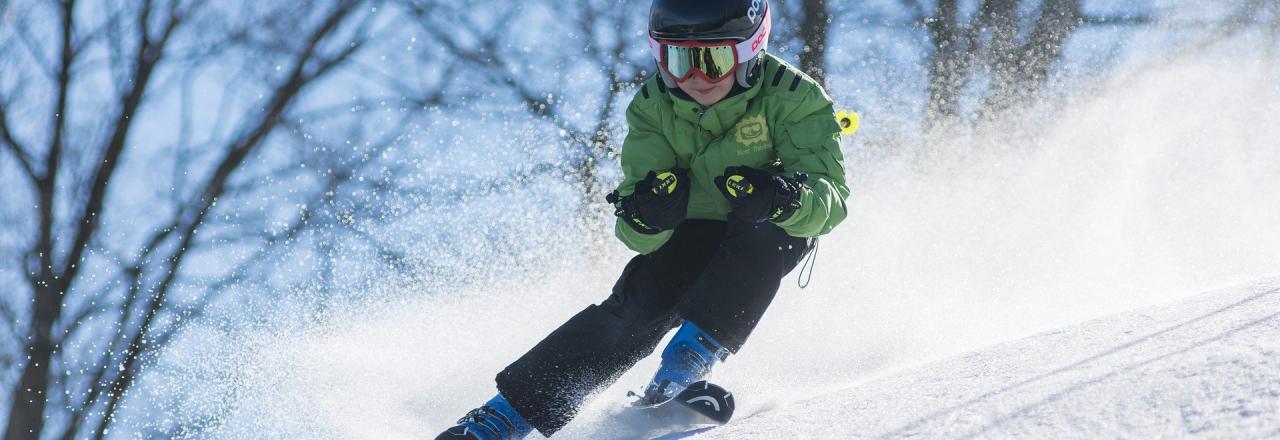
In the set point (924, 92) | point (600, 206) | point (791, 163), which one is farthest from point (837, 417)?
point (924, 92)

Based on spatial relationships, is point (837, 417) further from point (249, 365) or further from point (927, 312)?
point (249, 365)

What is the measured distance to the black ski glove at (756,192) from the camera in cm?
239

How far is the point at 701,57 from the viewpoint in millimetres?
2643

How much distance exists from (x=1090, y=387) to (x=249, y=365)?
5555 mm

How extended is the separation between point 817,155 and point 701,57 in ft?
1.34

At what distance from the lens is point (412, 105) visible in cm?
1025

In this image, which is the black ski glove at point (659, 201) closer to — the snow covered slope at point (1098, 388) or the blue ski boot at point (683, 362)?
the blue ski boot at point (683, 362)

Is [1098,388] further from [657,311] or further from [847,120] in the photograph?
[847,120]

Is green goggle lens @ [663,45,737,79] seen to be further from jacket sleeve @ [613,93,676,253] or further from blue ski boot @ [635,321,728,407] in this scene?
blue ski boot @ [635,321,728,407]

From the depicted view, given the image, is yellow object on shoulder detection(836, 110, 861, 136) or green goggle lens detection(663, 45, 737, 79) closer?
green goggle lens detection(663, 45, 737, 79)

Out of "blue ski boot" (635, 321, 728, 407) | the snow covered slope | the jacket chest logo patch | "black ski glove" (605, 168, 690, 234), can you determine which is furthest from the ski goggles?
the snow covered slope

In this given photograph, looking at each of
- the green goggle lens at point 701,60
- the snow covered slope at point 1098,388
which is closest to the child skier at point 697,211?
the green goggle lens at point 701,60

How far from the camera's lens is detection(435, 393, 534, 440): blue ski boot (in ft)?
7.73

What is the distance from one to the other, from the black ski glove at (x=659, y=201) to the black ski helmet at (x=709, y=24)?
35cm
